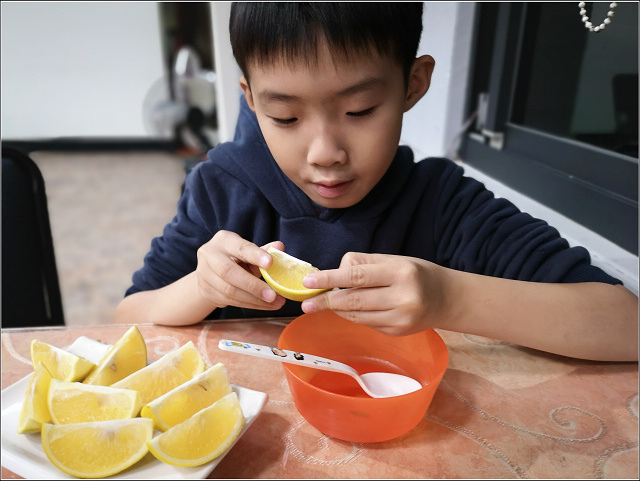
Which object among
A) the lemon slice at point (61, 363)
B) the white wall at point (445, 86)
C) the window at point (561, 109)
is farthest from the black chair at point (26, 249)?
the window at point (561, 109)

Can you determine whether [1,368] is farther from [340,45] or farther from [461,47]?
[461,47]

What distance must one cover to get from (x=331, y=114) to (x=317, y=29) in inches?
3.0

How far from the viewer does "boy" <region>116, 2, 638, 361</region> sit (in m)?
0.43

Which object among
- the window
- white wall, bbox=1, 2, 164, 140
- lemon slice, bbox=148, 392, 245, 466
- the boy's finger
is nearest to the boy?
the boy's finger

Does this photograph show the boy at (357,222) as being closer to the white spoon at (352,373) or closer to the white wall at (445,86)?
the white spoon at (352,373)

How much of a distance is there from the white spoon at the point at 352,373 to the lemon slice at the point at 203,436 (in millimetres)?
43

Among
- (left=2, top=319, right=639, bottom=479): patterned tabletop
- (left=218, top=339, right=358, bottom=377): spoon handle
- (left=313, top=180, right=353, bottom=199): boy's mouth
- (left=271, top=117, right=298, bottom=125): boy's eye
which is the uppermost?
(left=271, top=117, right=298, bottom=125): boy's eye

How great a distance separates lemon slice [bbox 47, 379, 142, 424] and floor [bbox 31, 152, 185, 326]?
0.99 m

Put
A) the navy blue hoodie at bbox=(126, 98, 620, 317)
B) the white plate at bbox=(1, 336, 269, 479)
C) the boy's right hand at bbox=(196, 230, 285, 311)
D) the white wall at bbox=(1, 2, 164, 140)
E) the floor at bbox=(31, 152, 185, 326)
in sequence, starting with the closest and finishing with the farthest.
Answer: the white plate at bbox=(1, 336, 269, 479) < the boy's right hand at bbox=(196, 230, 285, 311) < the navy blue hoodie at bbox=(126, 98, 620, 317) < the white wall at bbox=(1, 2, 164, 140) < the floor at bbox=(31, 152, 185, 326)

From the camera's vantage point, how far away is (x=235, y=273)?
46 cm

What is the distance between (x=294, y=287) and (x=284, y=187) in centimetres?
23

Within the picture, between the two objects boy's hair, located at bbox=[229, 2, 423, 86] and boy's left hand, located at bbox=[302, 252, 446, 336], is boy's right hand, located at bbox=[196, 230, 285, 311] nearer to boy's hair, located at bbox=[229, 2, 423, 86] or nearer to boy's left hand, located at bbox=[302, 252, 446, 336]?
boy's left hand, located at bbox=[302, 252, 446, 336]

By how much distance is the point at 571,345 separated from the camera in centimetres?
50

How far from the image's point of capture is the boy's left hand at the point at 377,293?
1.32 ft
